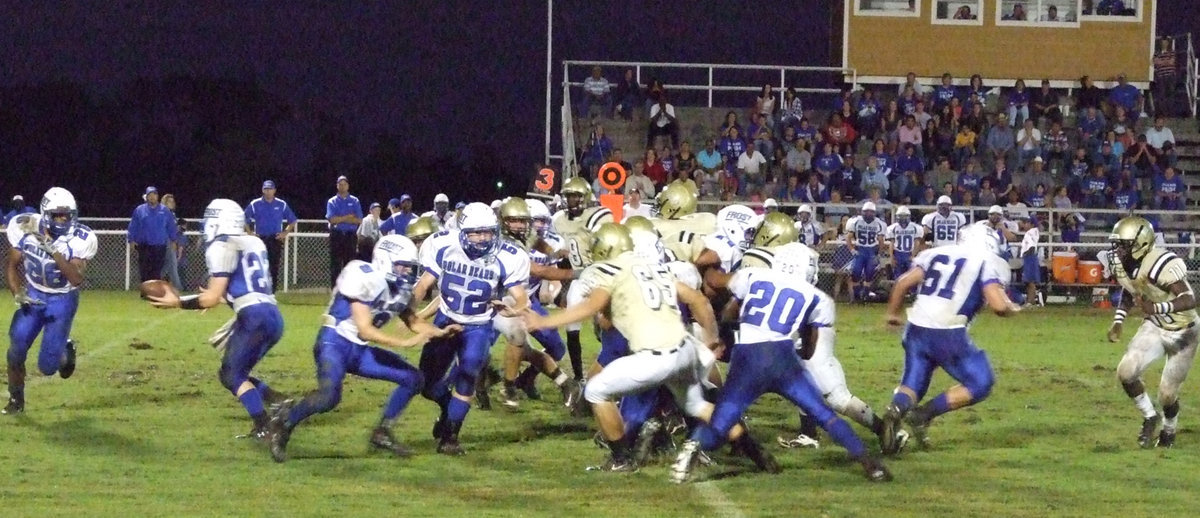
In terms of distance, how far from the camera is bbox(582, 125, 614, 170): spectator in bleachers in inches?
925

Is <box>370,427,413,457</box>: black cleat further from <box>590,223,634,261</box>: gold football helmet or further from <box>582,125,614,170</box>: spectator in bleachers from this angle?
<box>582,125,614,170</box>: spectator in bleachers

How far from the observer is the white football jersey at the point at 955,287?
892 cm

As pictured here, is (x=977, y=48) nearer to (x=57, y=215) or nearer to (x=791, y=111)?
(x=791, y=111)

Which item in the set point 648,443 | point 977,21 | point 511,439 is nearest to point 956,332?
point 648,443

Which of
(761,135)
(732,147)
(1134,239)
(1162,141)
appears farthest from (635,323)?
(1162,141)

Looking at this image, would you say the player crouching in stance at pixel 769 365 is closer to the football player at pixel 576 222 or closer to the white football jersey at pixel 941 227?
the football player at pixel 576 222

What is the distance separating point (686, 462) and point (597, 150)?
52.4ft

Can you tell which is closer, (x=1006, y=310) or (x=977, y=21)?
(x=1006, y=310)

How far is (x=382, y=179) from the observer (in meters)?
62.7

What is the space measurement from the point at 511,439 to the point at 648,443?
1557mm

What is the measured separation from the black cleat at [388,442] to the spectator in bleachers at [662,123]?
16.0 m

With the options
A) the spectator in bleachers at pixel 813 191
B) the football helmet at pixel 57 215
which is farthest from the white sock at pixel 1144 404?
the spectator in bleachers at pixel 813 191

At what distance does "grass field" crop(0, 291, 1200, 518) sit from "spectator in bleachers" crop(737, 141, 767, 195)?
10.8 meters

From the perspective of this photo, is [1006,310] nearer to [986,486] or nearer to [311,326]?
[986,486]
